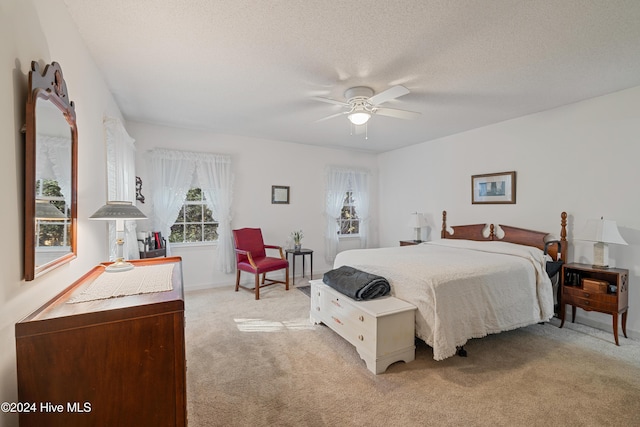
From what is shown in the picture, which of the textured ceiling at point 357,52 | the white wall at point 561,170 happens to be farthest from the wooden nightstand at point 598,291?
the textured ceiling at point 357,52

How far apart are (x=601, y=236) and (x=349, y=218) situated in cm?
386

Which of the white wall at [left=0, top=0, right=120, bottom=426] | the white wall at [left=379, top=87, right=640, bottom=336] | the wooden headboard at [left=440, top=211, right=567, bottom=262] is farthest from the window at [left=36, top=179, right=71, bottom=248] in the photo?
the white wall at [left=379, top=87, right=640, bottom=336]

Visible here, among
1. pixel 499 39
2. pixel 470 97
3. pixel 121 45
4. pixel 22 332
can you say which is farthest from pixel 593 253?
pixel 121 45

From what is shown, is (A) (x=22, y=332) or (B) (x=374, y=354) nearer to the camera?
(A) (x=22, y=332)

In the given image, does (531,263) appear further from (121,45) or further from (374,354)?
(121,45)

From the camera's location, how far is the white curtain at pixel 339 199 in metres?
5.61

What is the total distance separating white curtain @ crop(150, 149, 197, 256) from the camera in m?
4.20

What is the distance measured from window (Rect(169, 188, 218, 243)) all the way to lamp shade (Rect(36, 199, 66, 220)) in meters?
3.15

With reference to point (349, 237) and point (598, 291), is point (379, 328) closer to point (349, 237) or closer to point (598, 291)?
point (598, 291)

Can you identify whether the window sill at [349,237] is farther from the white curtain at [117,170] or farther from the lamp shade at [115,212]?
the lamp shade at [115,212]

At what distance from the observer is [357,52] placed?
87.7 inches

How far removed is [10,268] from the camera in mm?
1022

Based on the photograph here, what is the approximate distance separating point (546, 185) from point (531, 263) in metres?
1.20

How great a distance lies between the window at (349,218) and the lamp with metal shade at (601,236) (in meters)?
3.64
